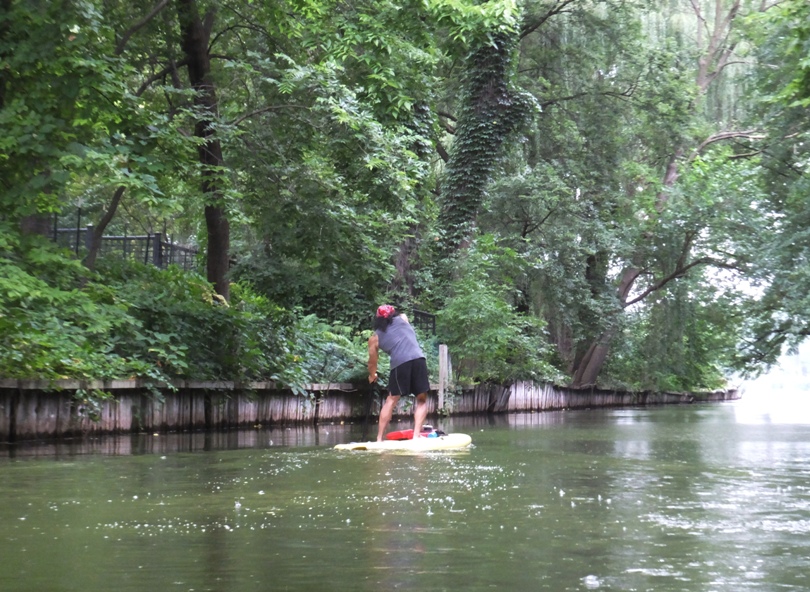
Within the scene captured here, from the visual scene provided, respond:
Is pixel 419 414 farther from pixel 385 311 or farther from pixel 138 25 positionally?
pixel 138 25

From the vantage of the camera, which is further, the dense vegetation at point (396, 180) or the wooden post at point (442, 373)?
the wooden post at point (442, 373)

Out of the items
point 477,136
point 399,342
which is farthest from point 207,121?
point 477,136

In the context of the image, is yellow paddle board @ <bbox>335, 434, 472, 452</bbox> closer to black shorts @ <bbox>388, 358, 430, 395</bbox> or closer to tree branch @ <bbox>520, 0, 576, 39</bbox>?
black shorts @ <bbox>388, 358, 430, 395</bbox>

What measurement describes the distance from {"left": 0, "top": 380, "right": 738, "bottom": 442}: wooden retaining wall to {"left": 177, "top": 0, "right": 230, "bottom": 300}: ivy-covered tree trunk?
2088 millimetres

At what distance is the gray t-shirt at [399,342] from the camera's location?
41.0 ft

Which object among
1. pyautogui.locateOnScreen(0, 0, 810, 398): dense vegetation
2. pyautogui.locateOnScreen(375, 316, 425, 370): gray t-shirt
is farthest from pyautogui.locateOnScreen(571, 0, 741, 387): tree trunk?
pyautogui.locateOnScreen(375, 316, 425, 370): gray t-shirt

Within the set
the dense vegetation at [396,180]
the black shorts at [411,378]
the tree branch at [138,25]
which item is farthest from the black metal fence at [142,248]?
the black shorts at [411,378]

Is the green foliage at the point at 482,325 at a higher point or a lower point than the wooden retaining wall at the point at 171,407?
higher

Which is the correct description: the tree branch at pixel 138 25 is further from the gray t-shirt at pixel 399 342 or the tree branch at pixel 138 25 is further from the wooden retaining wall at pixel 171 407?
the gray t-shirt at pixel 399 342

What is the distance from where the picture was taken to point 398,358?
492 inches

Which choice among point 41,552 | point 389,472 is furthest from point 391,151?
point 41,552

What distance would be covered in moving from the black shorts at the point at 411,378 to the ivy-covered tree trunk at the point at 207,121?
380cm

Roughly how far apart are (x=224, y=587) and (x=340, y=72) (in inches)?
522

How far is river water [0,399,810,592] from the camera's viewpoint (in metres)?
4.02
